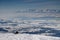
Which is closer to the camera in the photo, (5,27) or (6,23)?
(5,27)

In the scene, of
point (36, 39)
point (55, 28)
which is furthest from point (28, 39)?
point (55, 28)

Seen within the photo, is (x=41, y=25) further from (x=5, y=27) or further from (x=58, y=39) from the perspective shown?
(x=58, y=39)

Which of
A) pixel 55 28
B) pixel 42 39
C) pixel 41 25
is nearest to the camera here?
pixel 42 39

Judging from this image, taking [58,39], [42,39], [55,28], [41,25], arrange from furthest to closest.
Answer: [41,25], [55,28], [58,39], [42,39]

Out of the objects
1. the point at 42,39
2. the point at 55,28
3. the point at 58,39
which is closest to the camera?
the point at 42,39

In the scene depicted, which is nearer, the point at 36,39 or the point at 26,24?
the point at 36,39

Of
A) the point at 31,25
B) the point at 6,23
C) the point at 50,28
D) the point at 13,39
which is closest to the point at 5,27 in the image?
the point at 6,23

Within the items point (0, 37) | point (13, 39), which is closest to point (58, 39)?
point (13, 39)

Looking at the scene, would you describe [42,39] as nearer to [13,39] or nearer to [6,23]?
[13,39]

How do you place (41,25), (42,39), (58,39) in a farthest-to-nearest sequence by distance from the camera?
1. (41,25)
2. (58,39)
3. (42,39)
